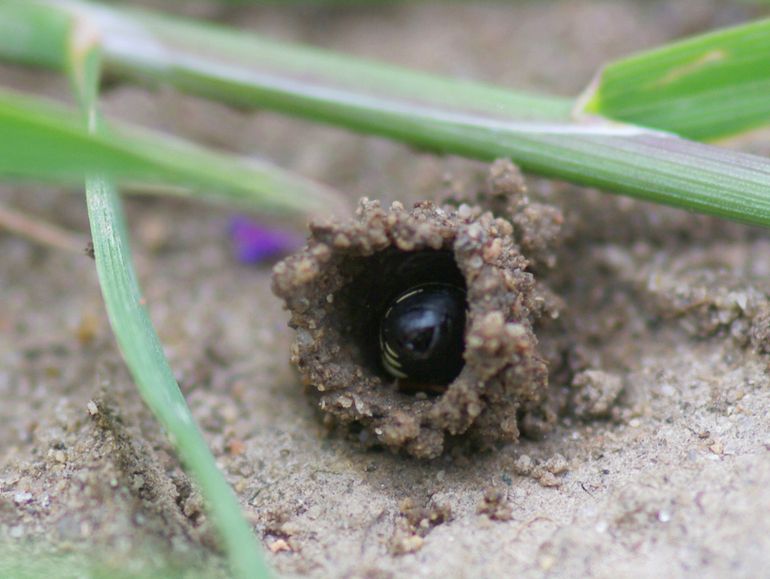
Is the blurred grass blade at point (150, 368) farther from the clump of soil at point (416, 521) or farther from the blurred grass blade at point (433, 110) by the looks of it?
the blurred grass blade at point (433, 110)

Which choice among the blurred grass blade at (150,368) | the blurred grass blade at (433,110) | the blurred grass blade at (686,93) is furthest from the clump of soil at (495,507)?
the blurred grass blade at (686,93)

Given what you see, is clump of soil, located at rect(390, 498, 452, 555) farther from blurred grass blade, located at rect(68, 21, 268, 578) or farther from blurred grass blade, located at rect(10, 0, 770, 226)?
blurred grass blade, located at rect(10, 0, 770, 226)

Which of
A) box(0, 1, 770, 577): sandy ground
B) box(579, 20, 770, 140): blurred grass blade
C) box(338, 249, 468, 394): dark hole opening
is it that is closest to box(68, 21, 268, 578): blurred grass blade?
box(0, 1, 770, 577): sandy ground

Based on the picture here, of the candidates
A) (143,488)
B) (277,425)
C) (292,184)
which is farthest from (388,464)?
(292,184)

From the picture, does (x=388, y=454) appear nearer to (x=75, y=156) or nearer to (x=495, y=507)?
(x=495, y=507)

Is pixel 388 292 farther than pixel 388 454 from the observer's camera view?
Yes

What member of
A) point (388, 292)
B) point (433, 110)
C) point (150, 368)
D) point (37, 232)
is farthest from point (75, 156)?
point (37, 232)
